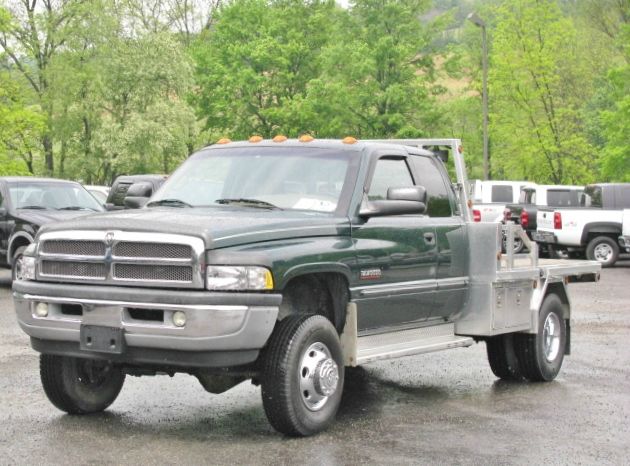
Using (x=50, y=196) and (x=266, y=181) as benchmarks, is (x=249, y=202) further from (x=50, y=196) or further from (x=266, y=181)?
(x=50, y=196)

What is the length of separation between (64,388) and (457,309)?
3151mm

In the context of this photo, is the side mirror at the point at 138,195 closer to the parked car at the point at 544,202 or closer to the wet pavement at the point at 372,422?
the wet pavement at the point at 372,422

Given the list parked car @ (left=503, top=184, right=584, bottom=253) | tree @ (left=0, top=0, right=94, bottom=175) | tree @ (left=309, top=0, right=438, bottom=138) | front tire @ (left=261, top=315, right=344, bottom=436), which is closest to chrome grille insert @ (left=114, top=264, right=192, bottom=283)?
front tire @ (left=261, top=315, right=344, bottom=436)

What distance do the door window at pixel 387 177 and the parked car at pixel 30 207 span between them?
33.1 ft

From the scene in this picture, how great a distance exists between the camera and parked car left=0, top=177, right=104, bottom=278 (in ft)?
59.2

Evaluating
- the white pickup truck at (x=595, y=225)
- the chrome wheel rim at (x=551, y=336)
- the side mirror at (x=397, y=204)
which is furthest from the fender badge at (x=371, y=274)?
the white pickup truck at (x=595, y=225)

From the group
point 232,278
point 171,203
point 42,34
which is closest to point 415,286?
point 171,203

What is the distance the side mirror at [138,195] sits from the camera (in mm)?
8805

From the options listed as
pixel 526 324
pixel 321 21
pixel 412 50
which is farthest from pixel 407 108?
pixel 526 324

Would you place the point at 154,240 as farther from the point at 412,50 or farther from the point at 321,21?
the point at 321,21

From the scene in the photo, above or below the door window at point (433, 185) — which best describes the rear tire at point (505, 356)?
below

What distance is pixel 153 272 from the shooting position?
697cm

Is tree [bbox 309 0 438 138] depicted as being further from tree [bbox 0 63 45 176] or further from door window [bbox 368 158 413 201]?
door window [bbox 368 158 413 201]

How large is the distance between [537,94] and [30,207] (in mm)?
36444
